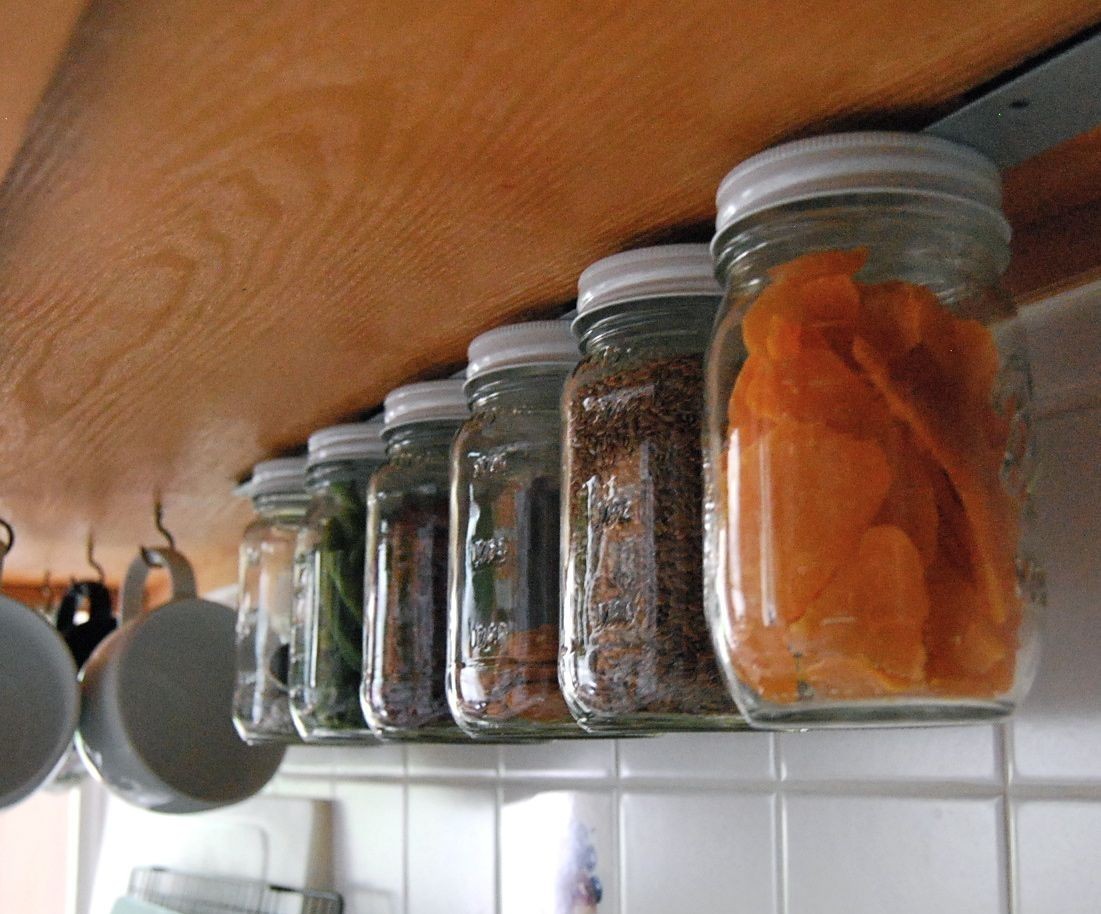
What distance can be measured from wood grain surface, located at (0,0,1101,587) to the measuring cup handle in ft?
1.30

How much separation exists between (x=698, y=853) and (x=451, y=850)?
1.18ft

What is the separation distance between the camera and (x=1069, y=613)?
0.53 meters

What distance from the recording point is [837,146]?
0.42 metres

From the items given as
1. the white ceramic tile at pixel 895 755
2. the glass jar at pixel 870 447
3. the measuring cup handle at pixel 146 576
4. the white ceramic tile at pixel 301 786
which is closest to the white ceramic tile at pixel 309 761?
the white ceramic tile at pixel 301 786

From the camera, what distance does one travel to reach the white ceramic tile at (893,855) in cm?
57

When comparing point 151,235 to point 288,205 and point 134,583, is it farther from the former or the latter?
point 134,583

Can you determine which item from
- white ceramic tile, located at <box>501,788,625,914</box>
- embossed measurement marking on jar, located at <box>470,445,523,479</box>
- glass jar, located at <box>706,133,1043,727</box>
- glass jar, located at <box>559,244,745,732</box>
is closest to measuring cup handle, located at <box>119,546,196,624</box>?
white ceramic tile, located at <box>501,788,625,914</box>

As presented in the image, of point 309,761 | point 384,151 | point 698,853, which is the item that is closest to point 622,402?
point 384,151

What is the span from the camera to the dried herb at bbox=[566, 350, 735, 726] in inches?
19.0

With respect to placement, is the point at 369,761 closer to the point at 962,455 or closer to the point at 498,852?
the point at 498,852

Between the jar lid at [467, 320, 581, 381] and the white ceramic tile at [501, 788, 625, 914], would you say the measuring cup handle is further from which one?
the jar lid at [467, 320, 581, 381]

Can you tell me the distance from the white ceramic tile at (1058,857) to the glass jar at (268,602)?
509mm

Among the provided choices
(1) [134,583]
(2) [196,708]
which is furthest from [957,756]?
(1) [134,583]

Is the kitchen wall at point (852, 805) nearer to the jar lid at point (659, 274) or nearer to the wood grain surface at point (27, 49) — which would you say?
the jar lid at point (659, 274)
